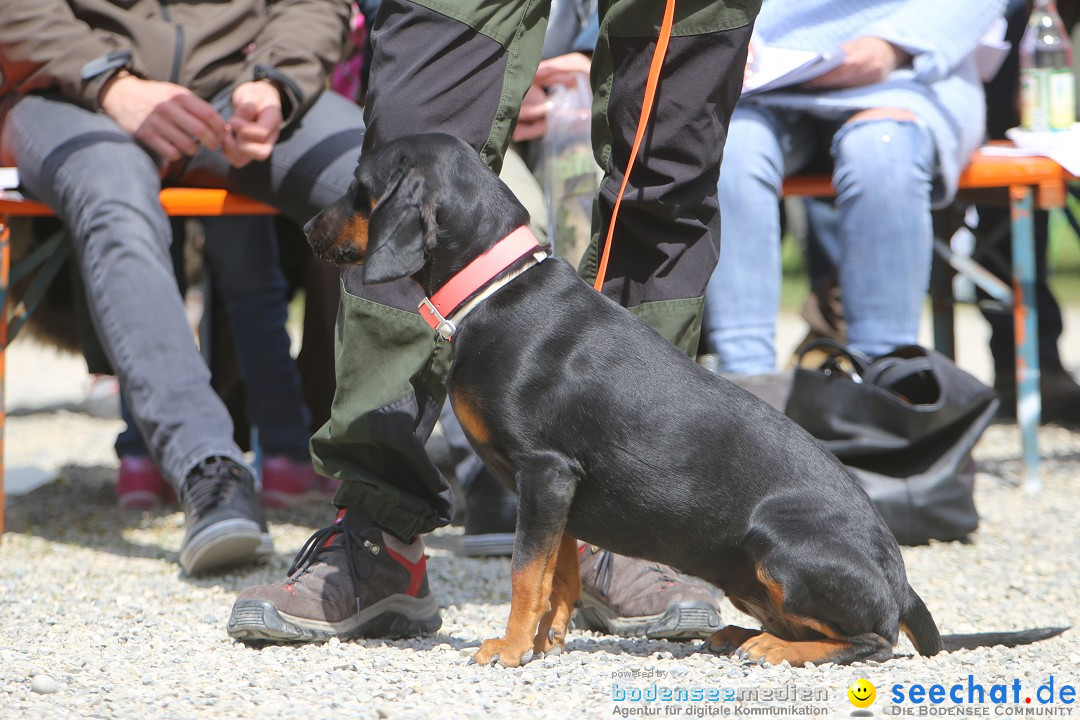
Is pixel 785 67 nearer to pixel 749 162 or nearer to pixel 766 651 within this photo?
pixel 749 162

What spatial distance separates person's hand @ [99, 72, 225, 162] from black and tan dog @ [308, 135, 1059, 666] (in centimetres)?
137

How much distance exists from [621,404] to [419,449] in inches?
19.6

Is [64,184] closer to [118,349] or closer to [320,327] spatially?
[118,349]

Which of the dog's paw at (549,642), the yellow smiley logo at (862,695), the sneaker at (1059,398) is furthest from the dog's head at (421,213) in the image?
the sneaker at (1059,398)

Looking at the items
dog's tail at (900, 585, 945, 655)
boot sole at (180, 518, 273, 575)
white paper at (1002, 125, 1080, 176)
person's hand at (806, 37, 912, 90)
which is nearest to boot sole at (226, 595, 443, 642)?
boot sole at (180, 518, 273, 575)

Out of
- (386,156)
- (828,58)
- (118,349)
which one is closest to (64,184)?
(118,349)

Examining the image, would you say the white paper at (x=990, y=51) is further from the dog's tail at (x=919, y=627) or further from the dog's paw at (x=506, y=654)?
the dog's paw at (x=506, y=654)

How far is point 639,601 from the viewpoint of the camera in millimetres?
2754

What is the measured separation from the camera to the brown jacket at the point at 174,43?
357 cm

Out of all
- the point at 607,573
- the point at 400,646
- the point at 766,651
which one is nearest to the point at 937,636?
the point at 766,651

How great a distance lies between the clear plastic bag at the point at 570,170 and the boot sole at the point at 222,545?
1.37 m

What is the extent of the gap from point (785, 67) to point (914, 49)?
1.65 ft

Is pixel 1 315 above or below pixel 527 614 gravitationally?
below

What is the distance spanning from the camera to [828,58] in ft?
12.9
